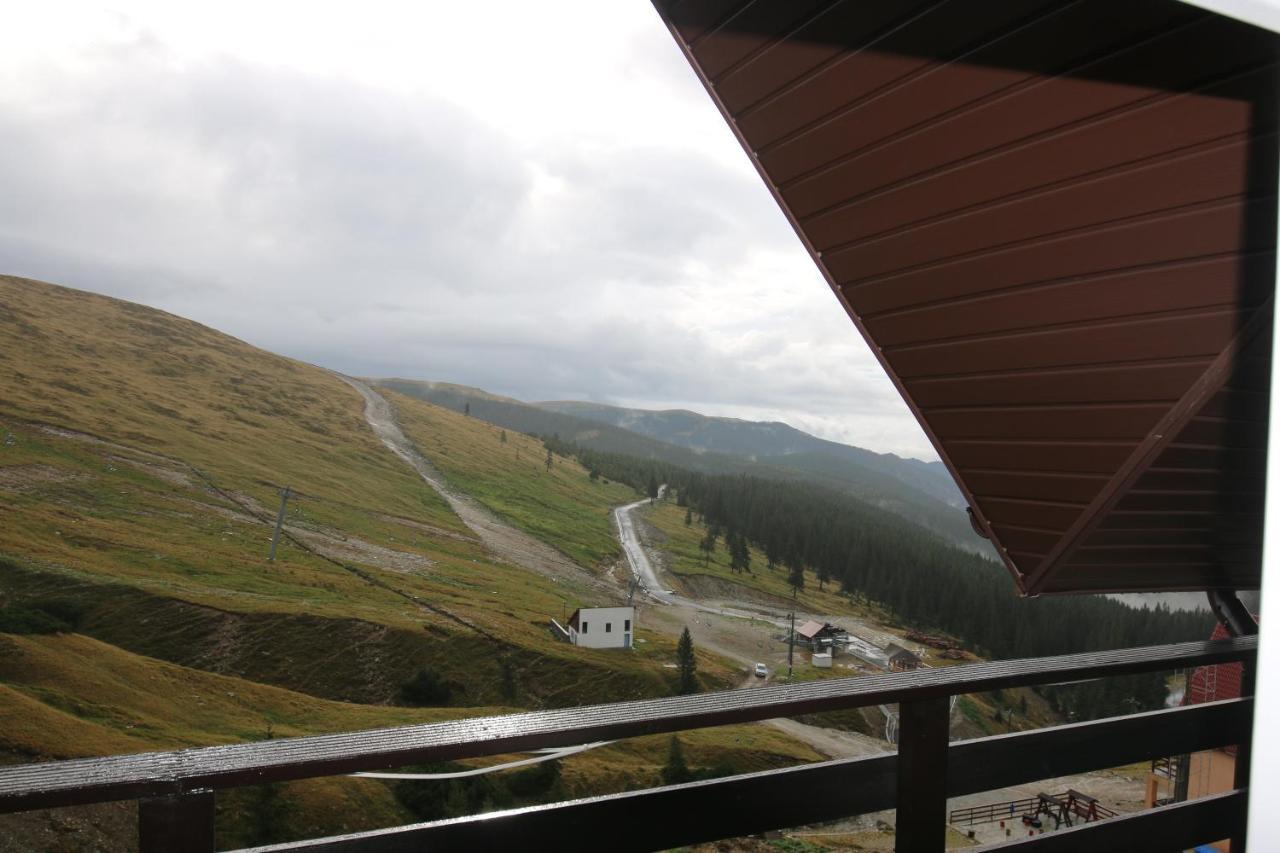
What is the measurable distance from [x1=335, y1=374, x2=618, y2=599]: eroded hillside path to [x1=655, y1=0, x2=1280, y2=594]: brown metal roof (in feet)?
212

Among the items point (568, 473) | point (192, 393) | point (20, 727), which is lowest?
point (20, 727)

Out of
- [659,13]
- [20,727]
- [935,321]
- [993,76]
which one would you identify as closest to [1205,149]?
[993,76]

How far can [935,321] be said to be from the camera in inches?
93.3

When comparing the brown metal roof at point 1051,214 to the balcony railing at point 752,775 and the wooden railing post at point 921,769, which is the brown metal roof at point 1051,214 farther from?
the wooden railing post at point 921,769

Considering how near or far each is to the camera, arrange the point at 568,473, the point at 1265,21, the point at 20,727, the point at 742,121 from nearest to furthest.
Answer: the point at 1265,21, the point at 742,121, the point at 20,727, the point at 568,473

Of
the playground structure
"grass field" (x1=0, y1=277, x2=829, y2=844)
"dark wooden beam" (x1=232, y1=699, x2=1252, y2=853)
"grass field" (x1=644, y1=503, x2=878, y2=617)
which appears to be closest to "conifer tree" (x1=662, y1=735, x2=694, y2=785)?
"grass field" (x1=0, y1=277, x2=829, y2=844)

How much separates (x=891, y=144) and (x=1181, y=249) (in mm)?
740

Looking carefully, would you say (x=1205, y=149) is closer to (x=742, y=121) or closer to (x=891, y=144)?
(x=891, y=144)

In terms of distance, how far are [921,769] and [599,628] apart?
50129 mm

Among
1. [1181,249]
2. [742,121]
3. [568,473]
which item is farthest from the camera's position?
[568,473]

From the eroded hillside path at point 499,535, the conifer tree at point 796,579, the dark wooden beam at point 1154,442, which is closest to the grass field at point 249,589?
the eroded hillside path at point 499,535

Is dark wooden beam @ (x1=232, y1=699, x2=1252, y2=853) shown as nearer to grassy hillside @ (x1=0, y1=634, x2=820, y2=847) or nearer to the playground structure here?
the playground structure

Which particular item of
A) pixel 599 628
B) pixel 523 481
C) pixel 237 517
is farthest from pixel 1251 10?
pixel 523 481

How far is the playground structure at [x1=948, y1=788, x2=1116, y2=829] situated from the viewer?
650 inches
